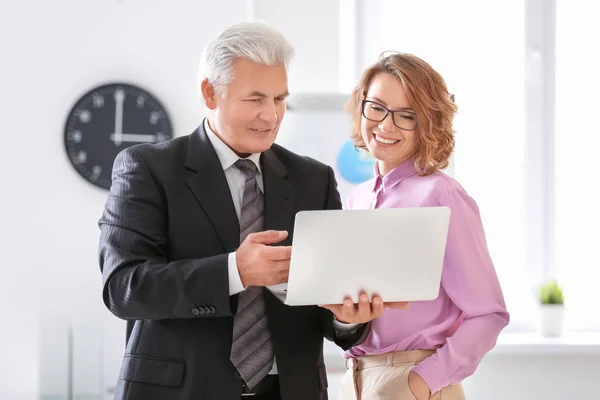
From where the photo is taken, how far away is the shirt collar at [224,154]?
1.78 m

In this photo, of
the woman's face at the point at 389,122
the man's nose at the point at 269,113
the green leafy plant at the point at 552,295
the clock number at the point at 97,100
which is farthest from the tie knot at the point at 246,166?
the green leafy plant at the point at 552,295

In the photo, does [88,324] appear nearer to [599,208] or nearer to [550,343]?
[550,343]

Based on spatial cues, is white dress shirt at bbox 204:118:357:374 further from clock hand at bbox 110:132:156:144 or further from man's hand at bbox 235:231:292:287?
clock hand at bbox 110:132:156:144

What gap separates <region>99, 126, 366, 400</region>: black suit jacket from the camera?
1.58 metres

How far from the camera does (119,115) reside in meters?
3.68

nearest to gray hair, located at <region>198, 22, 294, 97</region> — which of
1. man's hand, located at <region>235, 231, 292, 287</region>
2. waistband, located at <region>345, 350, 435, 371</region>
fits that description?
man's hand, located at <region>235, 231, 292, 287</region>

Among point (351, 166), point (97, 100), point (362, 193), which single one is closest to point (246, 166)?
point (362, 193)

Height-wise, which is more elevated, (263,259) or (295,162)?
(295,162)

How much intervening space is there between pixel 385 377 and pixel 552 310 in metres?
2.09

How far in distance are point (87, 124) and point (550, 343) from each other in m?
2.43

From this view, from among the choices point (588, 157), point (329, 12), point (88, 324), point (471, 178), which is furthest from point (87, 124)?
point (588, 157)

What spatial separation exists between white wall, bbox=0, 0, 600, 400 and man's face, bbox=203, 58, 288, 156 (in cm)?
196

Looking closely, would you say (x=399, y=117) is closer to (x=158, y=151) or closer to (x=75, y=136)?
(x=158, y=151)

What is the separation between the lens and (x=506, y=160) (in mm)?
4141
